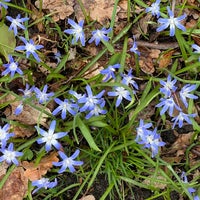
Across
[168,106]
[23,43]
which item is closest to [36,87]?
[23,43]

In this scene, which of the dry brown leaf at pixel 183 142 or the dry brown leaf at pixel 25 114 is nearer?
the dry brown leaf at pixel 25 114

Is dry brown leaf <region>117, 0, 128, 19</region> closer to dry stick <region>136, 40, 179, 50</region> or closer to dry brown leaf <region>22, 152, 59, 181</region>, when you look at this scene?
dry stick <region>136, 40, 179, 50</region>

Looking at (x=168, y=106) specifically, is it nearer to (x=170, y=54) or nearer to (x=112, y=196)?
(x=170, y=54)

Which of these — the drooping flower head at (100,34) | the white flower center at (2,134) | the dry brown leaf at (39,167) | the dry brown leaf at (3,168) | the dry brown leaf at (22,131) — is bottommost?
the dry brown leaf at (39,167)

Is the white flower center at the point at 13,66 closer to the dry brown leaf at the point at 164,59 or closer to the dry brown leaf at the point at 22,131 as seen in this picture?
the dry brown leaf at the point at 22,131

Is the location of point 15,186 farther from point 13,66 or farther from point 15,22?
point 15,22

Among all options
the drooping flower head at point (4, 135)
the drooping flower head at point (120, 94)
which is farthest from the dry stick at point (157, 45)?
the drooping flower head at point (4, 135)
